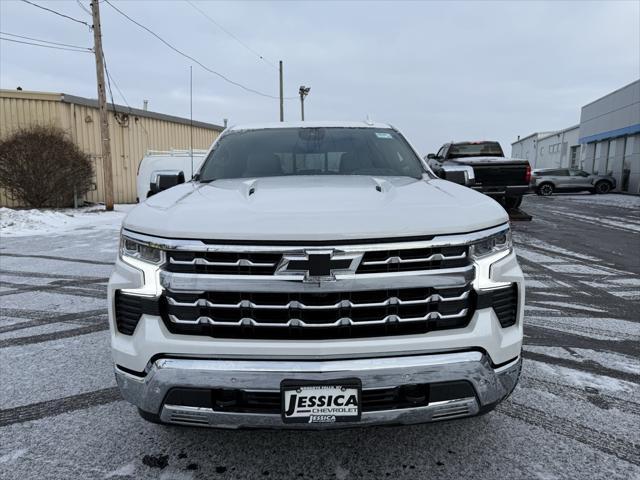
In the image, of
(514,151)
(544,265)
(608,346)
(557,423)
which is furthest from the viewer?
(514,151)

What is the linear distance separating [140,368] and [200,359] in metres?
0.28

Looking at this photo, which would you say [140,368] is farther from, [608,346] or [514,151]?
[514,151]

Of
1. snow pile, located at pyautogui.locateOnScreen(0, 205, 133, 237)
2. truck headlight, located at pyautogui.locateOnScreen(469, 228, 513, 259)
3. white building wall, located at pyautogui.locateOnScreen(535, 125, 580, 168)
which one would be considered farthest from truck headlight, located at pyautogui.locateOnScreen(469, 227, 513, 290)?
white building wall, located at pyautogui.locateOnScreen(535, 125, 580, 168)

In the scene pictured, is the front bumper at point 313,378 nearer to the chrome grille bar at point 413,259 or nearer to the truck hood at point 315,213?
the chrome grille bar at point 413,259

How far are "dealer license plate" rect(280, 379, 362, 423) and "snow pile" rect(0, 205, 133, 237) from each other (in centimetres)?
1090

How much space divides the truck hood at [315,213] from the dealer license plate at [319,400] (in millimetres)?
583

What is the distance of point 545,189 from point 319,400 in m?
27.2

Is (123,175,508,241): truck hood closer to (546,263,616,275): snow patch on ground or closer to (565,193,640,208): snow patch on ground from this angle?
(546,263,616,275): snow patch on ground

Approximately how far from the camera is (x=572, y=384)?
10.2 feet

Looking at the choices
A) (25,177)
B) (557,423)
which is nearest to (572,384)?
(557,423)

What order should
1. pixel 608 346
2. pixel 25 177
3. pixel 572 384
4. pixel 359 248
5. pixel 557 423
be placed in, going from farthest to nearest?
pixel 25 177
pixel 608 346
pixel 572 384
pixel 557 423
pixel 359 248

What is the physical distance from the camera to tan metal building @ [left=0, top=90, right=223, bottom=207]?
1672cm

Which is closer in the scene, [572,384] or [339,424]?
[339,424]

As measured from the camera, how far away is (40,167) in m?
14.6
